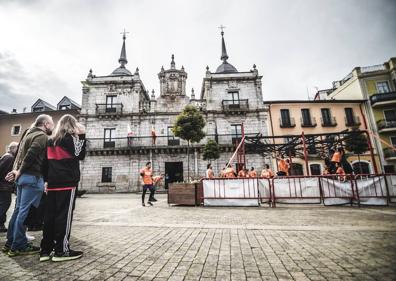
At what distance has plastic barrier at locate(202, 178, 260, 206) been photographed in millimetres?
7762

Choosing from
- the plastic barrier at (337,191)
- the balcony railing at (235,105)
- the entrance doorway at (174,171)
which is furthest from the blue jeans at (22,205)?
the balcony railing at (235,105)

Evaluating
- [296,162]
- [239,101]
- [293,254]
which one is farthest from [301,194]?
[239,101]

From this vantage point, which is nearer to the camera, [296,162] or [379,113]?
[296,162]

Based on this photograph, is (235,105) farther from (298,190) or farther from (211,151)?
(298,190)

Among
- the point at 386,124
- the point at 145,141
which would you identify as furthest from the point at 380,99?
the point at 145,141

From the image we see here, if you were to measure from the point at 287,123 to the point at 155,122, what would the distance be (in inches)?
581

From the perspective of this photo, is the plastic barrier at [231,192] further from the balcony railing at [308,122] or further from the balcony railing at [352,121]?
the balcony railing at [352,121]

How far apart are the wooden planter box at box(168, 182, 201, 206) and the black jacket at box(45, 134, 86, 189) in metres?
5.86

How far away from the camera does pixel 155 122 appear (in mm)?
22859

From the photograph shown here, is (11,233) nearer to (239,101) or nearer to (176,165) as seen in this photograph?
(176,165)

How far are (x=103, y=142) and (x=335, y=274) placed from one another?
23629 mm

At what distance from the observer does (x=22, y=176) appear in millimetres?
2957

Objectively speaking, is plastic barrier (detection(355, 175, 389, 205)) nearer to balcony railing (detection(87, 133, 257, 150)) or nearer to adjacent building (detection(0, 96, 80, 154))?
balcony railing (detection(87, 133, 257, 150))

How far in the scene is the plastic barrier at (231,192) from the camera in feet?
25.5
